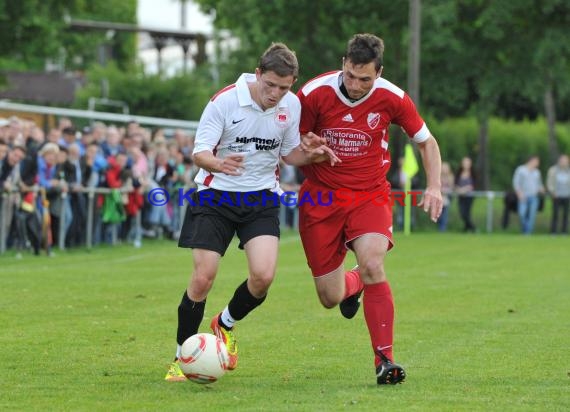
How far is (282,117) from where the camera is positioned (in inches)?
334

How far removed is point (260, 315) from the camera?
1255 centimetres

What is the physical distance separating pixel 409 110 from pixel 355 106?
15.4 inches

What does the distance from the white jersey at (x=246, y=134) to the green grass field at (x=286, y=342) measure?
1312 millimetres

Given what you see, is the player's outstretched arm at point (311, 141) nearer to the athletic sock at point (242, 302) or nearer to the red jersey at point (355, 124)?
the red jersey at point (355, 124)

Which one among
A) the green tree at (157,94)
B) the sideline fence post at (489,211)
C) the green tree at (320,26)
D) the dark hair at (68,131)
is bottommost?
the sideline fence post at (489,211)

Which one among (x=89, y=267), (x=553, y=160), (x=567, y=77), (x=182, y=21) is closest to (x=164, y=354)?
(x=89, y=267)

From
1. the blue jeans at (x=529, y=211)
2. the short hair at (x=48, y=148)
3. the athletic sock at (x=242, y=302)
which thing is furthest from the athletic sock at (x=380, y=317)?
the blue jeans at (x=529, y=211)

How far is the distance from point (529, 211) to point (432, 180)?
2426cm

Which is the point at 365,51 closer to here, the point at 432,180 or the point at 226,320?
the point at 432,180

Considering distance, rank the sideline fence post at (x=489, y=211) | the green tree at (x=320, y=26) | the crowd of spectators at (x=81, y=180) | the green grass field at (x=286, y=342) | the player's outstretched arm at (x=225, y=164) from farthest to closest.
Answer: the green tree at (x=320, y=26), the sideline fence post at (x=489, y=211), the crowd of spectators at (x=81, y=180), the player's outstretched arm at (x=225, y=164), the green grass field at (x=286, y=342)

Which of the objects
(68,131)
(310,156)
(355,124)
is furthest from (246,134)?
(68,131)

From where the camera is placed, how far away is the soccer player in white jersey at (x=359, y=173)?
27.6 feet

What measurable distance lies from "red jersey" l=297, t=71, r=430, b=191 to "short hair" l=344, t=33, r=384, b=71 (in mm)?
395

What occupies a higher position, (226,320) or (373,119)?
(373,119)
